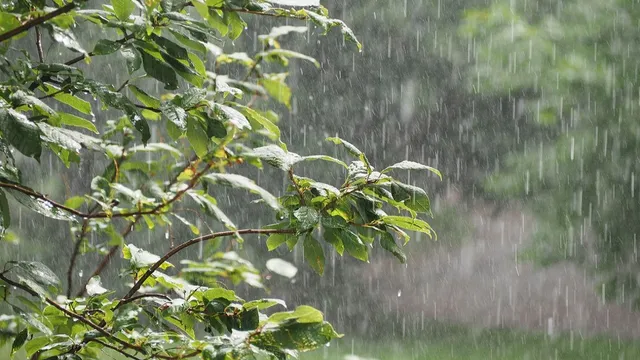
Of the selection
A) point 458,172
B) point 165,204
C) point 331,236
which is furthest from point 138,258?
point 458,172

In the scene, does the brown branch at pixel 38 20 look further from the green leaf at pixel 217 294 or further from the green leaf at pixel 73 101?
the green leaf at pixel 217 294

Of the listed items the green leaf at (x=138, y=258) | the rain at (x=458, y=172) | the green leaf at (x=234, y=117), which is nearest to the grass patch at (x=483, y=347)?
the rain at (x=458, y=172)

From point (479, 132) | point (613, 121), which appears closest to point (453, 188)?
point (479, 132)

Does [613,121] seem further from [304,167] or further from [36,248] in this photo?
[36,248]

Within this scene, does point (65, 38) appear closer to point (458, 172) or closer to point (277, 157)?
point (277, 157)

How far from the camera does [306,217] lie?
908 mm

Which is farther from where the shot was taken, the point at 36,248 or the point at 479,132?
the point at 479,132

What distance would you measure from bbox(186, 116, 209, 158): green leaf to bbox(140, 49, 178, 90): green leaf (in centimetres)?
6

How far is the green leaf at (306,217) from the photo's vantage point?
90 cm

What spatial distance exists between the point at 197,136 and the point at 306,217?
19 cm

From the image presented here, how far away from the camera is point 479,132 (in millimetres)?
8758

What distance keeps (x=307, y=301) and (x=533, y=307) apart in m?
2.84

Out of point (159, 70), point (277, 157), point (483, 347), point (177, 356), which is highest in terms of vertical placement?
point (159, 70)

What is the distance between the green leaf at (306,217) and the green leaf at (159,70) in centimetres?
21
